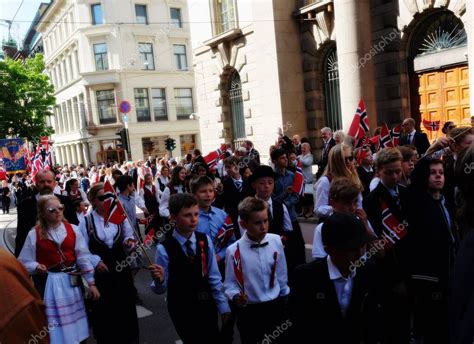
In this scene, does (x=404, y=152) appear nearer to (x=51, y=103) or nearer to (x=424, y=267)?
(x=424, y=267)

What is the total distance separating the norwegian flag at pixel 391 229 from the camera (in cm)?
362

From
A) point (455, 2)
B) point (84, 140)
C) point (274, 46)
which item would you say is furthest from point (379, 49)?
point (84, 140)

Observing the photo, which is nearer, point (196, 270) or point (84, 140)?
point (196, 270)

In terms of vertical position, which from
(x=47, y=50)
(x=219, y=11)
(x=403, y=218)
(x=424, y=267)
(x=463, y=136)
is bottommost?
(x=424, y=267)

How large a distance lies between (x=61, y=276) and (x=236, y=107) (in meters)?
15.4

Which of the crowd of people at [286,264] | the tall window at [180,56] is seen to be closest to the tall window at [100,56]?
the tall window at [180,56]

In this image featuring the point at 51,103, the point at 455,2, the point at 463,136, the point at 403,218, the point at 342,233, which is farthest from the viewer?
the point at 51,103

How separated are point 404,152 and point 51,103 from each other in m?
34.0

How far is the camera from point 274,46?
15102 millimetres

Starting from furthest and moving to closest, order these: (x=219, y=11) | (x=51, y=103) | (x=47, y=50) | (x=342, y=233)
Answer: (x=47, y=50), (x=51, y=103), (x=219, y=11), (x=342, y=233)

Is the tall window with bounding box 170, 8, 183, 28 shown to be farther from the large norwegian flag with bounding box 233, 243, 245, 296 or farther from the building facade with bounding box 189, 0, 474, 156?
the large norwegian flag with bounding box 233, 243, 245, 296

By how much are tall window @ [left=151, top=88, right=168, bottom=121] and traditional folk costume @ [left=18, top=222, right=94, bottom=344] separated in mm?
40238

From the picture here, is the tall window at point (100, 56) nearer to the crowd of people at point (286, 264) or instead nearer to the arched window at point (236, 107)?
the arched window at point (236, 107)

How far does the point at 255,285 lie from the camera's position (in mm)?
3277
